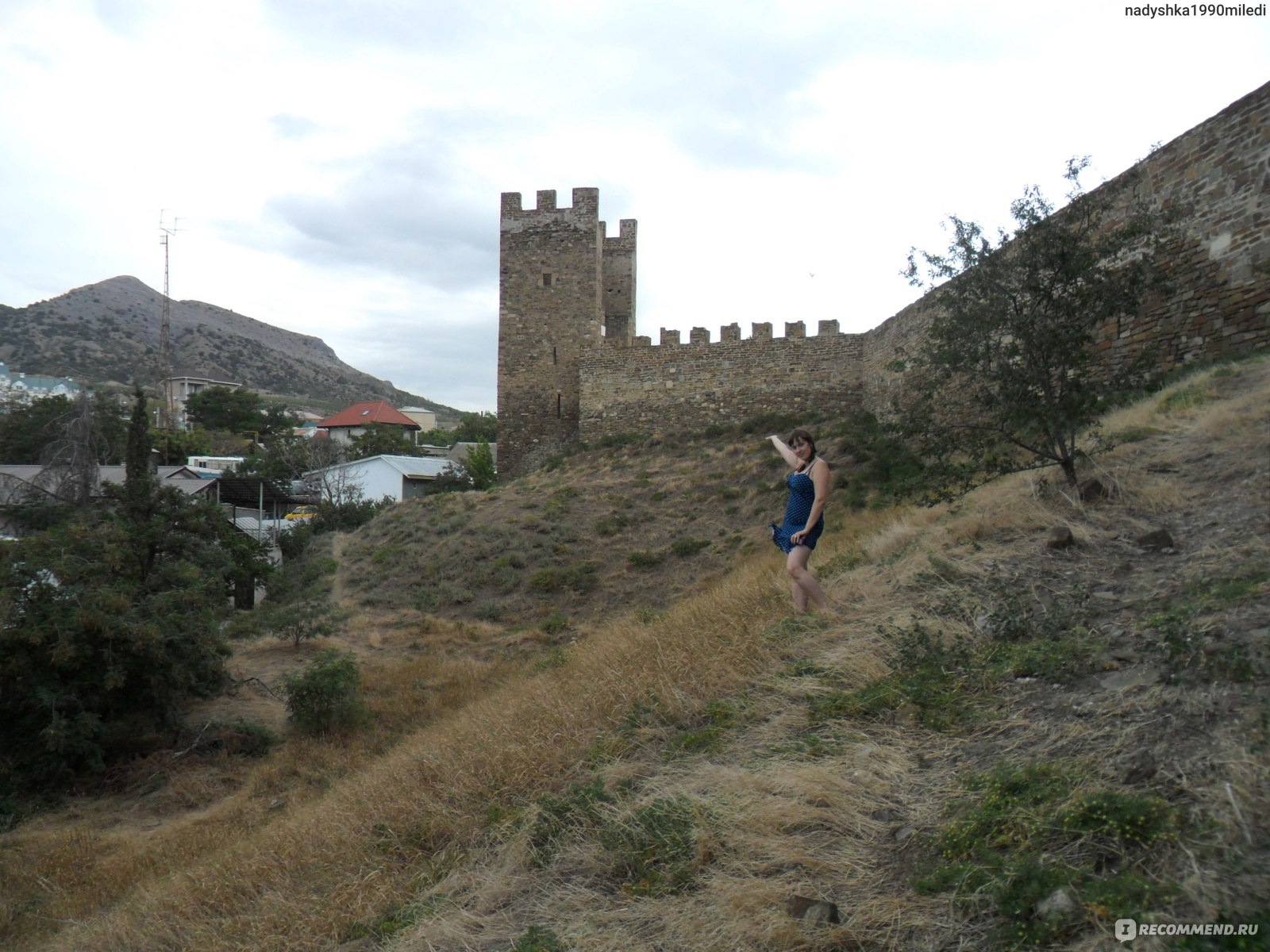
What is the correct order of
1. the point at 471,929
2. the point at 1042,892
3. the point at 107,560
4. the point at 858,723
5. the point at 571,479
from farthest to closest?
the point at 571,479, the point at 107,560, the point at 858,723, the point at 471,929, the point at 1042,892

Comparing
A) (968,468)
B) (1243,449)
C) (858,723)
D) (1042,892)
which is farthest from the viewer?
(968,468)

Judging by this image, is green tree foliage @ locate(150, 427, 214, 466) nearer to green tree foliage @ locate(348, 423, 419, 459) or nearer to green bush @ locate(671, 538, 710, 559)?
green tree foliage @ locate(348, 423, 419, 459)

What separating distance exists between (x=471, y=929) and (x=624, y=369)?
20.8m

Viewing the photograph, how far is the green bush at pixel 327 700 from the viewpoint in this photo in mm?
11609

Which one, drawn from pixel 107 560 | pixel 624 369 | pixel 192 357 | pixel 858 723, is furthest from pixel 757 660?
pixel 192 357

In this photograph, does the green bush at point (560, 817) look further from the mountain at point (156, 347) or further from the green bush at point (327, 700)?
the mountain at point (156, 347)

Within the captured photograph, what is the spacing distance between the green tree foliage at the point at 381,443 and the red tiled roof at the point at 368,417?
8.04 meters

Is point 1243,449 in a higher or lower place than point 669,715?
higher

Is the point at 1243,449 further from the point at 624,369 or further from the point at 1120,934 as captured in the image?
the point at 624,369

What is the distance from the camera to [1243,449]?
5.55m

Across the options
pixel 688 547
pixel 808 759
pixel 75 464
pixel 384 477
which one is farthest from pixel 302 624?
pixel 384 477

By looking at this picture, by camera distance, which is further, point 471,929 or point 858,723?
point 858,723

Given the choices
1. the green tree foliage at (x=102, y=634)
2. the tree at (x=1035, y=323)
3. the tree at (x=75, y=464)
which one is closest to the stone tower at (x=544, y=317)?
the tree at (x=75, y=464)

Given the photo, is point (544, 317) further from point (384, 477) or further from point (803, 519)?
point (803, 519)
